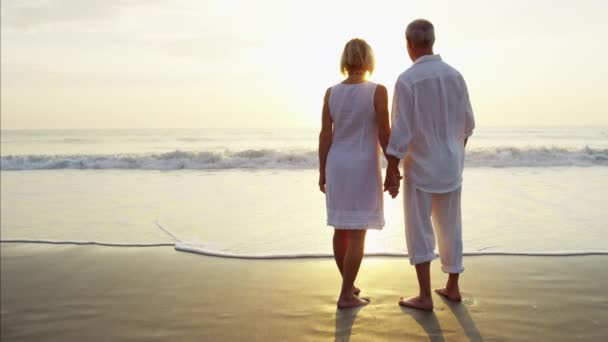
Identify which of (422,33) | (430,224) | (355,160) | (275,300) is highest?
(422,33)

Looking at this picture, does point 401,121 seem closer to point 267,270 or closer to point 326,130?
point 326,130

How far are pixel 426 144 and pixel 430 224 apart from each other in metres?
0.53

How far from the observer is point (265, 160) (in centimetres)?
1598

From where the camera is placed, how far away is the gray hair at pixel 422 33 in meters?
3.45

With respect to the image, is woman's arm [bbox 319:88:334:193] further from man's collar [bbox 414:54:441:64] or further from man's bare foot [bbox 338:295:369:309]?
man's bare foot [bbox 338:295:369:309]

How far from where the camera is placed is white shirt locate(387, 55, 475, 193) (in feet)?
11.1

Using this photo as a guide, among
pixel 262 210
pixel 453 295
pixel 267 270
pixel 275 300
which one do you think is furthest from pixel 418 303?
pixel 262 210

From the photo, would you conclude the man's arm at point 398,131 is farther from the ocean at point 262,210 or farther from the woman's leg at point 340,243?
the ocean at point 262,210

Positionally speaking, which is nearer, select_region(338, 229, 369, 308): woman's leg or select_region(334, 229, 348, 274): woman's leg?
select_region(338, 229, 369, 308): woman's leg

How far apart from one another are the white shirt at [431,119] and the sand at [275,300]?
0.85m

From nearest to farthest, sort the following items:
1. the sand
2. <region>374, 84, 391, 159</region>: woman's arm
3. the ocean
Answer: the sand < <region>374, 84, 391, 159</region>: woman's arm < the ocean

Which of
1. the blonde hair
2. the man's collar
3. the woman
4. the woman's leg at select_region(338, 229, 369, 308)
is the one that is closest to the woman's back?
the woman

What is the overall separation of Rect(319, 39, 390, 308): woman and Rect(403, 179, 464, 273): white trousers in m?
0.19

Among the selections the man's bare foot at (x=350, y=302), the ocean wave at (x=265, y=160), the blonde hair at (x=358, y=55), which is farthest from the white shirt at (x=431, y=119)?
the ocean wave at (x=265, y=160)
